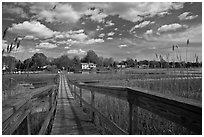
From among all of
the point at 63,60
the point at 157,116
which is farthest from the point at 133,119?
the point at 63,60

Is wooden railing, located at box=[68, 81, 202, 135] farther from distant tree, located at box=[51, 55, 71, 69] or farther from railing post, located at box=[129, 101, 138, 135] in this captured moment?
distant tree, located at box=[51, 55, 71, 69]

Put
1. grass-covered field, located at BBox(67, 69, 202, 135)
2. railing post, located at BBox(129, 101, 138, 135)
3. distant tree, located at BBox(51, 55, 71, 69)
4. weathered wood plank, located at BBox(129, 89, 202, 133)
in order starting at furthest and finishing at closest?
1. distant tree, located at BBox(51, 55, 71, 69)
2. grass-covered field, located at BBox(67, 69, 202, 135)
3. railing post, located at BBox(129, 101, 138, 135)
4. weathered wood plank, located at BBox(129, 89, 202, 133)

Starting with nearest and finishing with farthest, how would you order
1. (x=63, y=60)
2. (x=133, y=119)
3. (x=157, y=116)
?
1. (x=133, y=119)
2. (x=157, y=116)
3. (x=63, y=60)

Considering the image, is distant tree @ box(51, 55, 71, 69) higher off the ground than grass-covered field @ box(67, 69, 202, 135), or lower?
higher

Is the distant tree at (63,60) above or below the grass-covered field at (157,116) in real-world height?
above

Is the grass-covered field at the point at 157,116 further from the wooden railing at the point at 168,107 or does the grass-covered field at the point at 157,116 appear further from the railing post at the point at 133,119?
the wooden railing at the point at 168,107

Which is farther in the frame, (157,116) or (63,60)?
(63,60)

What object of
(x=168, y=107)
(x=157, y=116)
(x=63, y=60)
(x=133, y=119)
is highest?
(x=63, y=60)

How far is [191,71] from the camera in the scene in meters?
3.93

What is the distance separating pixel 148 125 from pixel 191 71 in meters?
1.76

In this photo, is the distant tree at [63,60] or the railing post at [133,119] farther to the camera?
the distant tree at [63,60]

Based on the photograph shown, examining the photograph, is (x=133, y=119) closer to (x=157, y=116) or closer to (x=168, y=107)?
(x=168, y=107)

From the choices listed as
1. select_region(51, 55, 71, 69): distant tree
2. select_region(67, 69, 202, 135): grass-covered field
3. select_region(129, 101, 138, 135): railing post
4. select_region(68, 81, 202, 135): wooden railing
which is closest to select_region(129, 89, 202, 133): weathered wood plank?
select_region(68, 81, 202, 135): wooden railing

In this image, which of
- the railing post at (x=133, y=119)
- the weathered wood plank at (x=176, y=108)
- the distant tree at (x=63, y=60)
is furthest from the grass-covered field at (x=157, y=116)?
the distant tree at (x=63, y=60)
